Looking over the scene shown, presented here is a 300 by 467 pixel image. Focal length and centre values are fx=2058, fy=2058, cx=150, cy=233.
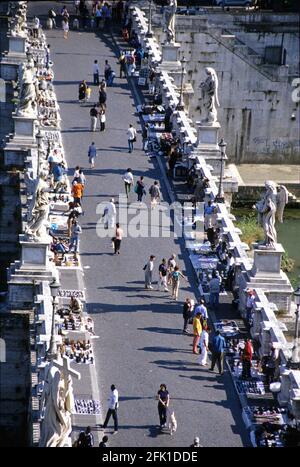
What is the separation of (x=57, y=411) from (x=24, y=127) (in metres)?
34.8

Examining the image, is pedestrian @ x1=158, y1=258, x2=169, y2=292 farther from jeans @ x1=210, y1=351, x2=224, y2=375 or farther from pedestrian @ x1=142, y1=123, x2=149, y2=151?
pedestrian @ x1=142, y1=123, x2=149, y2=151

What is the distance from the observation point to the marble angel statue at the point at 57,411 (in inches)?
2340

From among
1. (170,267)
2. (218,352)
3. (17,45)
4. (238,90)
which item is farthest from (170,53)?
(218,352)

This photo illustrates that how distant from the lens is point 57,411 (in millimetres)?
59438

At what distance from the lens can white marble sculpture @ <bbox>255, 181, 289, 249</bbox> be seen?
238 ft

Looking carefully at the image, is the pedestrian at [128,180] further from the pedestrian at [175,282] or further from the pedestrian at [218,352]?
the pedestrian at [218,352]

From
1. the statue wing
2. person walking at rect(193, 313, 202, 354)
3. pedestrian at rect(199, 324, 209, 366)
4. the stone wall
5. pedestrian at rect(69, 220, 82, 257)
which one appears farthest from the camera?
the stone wall

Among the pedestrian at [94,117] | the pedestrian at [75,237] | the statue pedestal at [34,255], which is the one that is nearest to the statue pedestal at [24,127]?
the pedestrian at [94,117]

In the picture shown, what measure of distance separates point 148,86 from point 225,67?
1247 centimetres

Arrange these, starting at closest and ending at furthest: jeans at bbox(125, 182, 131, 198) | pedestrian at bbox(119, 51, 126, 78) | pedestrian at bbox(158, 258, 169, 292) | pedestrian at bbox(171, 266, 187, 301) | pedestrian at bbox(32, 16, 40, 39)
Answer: pedestrian at bbox(171, 266, 187, 301)
pedestrian at bbox(158, 258, 169, 292)
jeans at bbox(125, 182, 131, 198)
pedestrian at bbox(119, 51, 126, 78)
pedestrian at bbox(32, 16, 40, 39)

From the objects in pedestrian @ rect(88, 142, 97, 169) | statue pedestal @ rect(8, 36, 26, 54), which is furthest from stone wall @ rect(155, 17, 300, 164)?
pedestrian @ rect(88, 142, 97, 169)

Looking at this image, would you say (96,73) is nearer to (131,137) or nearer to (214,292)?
(131,137)

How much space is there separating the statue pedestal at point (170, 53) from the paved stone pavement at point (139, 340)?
1430 cm

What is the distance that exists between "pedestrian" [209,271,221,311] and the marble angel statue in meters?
14.6
